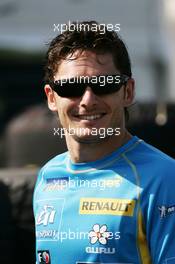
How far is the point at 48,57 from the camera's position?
9.12 feet

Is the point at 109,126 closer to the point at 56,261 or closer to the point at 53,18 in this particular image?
the point at 56,261

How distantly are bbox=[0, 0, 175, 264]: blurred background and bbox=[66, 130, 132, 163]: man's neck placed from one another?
0.51 meters

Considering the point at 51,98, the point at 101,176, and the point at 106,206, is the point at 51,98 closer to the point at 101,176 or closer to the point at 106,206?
the point at 101,176

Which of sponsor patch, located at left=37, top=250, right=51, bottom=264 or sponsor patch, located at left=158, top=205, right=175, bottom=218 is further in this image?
sponsor patch, located at left=37, top=250, right=51, bottom=264

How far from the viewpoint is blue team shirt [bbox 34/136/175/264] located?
248cm

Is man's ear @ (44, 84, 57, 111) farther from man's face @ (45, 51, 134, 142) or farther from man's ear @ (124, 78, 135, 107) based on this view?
man's ear @ (124, 78, 135, 107)

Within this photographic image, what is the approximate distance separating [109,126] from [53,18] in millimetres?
17885

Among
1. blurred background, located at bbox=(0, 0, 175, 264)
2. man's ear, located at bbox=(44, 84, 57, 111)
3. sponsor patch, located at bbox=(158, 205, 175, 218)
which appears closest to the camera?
sponsor patch, located at bbox=(158, 205, 175, 218)

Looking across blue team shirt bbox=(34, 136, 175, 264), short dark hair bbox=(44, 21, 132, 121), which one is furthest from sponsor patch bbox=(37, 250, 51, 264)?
short dark hair bbox=(44, 21, 132, 121)

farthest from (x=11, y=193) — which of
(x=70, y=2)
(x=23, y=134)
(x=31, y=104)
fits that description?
(x=70, y=2)

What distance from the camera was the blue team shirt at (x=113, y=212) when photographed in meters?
2.48

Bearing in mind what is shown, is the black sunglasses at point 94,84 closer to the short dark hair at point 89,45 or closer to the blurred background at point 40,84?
the short dark hair at point 89,45

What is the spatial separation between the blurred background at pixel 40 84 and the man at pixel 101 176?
41 cm

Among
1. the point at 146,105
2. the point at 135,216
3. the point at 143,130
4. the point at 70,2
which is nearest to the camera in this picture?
the point at 135,216
